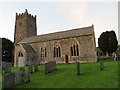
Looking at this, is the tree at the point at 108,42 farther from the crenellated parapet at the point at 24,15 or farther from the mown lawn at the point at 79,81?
the mown lawn at the point at 79,81

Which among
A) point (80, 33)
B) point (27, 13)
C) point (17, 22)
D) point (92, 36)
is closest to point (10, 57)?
point (17, 22)

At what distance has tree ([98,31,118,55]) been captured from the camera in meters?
38.0

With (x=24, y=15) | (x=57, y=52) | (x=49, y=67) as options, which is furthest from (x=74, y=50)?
(x=24, y=15)

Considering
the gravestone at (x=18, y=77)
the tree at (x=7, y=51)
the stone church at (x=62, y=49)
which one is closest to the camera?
the gravestone at (x=18, y=77)

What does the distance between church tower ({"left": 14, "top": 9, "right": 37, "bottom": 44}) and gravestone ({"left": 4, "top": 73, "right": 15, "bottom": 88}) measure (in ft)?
112

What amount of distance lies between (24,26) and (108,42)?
27888 mm

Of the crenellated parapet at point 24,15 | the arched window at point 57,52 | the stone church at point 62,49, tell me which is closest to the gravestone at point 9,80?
the stone church at point 62,49

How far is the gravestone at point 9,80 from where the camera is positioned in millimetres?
8881

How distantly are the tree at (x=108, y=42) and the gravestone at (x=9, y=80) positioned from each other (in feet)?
112

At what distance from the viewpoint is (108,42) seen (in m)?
38.9

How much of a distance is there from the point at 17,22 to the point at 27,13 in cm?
487

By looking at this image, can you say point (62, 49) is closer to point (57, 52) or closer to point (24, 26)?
point (57, 52)

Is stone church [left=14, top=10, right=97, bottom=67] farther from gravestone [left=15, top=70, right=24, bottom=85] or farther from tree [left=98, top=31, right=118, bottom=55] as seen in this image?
gravestone [left=15, top=70, right=24, bottom=85]

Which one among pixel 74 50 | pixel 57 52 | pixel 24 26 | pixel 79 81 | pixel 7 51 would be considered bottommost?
pixel 79 81
